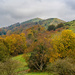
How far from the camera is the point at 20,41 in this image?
6475 cm

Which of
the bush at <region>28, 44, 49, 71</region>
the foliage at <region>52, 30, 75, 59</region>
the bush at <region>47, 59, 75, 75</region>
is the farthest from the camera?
the foliage at <region>52, 30, 75, 59</region>

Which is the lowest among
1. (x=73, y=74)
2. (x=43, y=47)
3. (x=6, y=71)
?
(x=73, y=74)

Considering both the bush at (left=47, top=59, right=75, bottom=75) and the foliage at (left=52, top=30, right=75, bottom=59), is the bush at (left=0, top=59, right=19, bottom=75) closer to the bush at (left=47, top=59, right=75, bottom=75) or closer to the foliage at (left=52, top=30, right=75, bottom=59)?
the bush at (left=47, top=59, right=75, bottom=75)

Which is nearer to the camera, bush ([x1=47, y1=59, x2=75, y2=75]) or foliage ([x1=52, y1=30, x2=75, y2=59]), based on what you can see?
bush ([x1=47, y1=59, x2=75, y2=75])

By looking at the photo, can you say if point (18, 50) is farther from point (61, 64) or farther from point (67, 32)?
point (61, 64)

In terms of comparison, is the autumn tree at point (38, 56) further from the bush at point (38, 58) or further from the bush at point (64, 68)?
the bush at point (64, 68)

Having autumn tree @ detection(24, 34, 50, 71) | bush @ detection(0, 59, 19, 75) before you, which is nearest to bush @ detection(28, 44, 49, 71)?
autumn tree @ detection(24, 34, 50, 71)

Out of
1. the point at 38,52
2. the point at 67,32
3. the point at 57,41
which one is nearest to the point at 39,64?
the point at 38,52

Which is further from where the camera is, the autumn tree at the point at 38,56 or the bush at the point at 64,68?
the autumn tree at the point at 38,56

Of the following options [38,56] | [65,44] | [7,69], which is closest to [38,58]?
[38,56]

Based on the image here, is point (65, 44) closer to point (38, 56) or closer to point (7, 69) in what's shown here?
point (38, 56)

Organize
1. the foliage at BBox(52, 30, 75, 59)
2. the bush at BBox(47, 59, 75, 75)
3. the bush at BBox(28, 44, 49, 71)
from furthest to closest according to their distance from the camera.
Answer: the foliage at BBox(52, 30, 75, 59) < the bush at BBox(28, 44, 49, 71) < the bush at BBox(47, 59, 75, 75)

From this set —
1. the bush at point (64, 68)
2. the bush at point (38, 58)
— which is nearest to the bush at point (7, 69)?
the bush at point (64, 68)

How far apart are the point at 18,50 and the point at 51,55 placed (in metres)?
40.6
